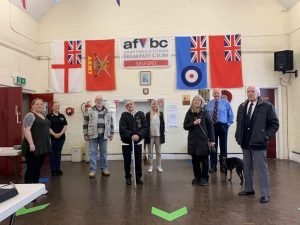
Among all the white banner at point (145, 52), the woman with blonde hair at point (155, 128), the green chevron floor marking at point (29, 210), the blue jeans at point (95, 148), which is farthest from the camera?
the white banner at point (145, 52)

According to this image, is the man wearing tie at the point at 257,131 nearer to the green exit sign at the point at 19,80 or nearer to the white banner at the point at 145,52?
the white banner at the point at 145,52

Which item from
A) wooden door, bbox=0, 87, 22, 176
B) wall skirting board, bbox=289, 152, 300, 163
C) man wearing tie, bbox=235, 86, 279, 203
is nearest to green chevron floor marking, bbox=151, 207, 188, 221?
man wearing tie, bbox=235, 86, 279, 203

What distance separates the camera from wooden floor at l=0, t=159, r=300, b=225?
11.0 ft

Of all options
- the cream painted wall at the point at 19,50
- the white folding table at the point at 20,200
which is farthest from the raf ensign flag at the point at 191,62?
the white folding table at the point at 20,200

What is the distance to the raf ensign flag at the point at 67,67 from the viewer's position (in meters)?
8.19

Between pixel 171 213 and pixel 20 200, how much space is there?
2279 mm

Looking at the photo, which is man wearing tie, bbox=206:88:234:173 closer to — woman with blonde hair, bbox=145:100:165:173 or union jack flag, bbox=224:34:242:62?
woman with blonde hair, bbox=145:100:165:173

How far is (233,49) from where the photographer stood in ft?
26.0

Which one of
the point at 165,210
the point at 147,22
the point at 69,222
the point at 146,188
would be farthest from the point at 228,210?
the point at 147,22

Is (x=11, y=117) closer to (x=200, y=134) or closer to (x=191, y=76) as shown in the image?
(x=200, y=134)

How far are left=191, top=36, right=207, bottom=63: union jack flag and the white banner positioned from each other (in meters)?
0.63

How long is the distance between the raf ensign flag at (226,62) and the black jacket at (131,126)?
3.57 metres

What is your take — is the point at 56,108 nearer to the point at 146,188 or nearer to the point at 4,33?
the point at 4,33

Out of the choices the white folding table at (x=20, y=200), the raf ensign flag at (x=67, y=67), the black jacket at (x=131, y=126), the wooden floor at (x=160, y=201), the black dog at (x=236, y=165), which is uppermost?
the raf ensign flag at (x=67, y=67)
